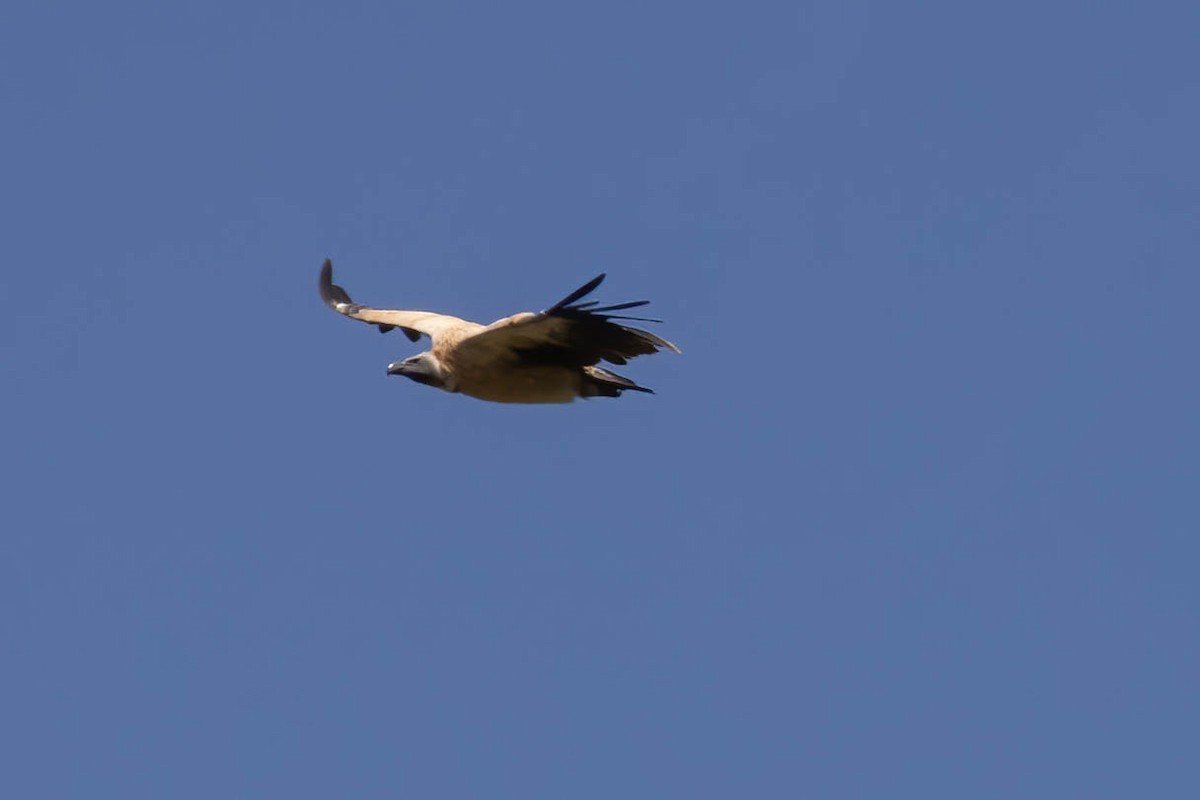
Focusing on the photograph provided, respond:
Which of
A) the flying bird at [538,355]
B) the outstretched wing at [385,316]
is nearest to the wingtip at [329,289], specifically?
the outstretched wing at [385,316]

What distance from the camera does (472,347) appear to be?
15820mm

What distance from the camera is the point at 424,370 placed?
16891 millimetres

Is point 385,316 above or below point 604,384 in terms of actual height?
above

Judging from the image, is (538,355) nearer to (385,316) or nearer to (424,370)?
(424,370)

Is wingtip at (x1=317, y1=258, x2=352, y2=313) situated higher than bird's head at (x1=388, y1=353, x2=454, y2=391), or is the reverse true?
wingtip at (x1=317, y1=258, x2=352, y2=313)

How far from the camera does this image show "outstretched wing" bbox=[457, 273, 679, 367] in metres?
14.8

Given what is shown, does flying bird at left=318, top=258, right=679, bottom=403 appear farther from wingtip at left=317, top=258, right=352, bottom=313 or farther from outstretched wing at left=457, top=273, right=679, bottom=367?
wingtip at left=317, top=258, right=352, bottom=313

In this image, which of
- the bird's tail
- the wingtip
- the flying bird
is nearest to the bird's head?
the flying bird

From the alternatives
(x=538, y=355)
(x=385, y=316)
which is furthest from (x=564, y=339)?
(x=385, y=316)

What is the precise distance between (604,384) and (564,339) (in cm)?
120

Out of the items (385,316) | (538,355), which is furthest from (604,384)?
(385,316)

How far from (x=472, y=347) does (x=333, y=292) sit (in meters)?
6.03

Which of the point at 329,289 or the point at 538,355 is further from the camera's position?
the point at 329,289

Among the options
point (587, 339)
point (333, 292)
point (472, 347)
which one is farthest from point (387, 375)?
point (333, 292)
